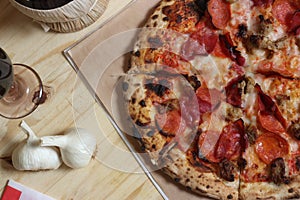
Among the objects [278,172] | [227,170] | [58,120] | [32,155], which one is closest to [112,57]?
[58,120]

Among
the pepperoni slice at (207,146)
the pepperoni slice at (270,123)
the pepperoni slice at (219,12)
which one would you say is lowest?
the pepperoni slice at (270,123)

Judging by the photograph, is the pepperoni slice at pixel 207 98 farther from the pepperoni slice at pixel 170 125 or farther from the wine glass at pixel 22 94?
the wine glass at pixel 22 94

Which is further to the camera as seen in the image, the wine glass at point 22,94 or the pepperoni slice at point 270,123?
the wine glass at point 22,94

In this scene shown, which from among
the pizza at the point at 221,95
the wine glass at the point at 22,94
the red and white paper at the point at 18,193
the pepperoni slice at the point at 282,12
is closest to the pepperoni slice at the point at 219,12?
the pizza at the point at 221,95

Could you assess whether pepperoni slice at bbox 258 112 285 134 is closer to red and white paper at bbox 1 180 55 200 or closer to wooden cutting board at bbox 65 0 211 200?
wooden cutting board at bbox 65 0 211 200

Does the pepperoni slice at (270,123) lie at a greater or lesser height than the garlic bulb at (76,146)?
lesser

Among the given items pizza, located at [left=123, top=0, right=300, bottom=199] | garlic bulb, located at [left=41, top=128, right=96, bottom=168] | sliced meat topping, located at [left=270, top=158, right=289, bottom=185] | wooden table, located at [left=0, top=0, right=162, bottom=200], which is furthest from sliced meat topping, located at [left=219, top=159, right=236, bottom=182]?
garlic bulb, located at [left=41, top=128, right=96, bottom=168]

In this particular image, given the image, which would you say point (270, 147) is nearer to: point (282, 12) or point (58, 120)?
point (282, 12)
